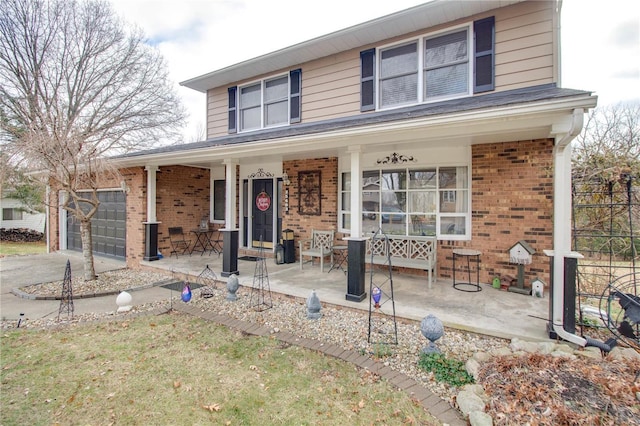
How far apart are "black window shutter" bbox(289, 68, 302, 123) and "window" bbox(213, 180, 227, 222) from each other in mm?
3312

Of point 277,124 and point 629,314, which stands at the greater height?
point 277,124

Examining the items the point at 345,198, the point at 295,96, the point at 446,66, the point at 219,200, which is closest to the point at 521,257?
the point at 345,198

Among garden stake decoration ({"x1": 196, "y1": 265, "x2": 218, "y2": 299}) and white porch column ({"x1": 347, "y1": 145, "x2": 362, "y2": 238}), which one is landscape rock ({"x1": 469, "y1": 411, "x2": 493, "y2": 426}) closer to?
white porch column ({"x1": 347, "y1": 145, "x2": 362, "y2": 238})

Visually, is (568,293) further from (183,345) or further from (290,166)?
(290,166)

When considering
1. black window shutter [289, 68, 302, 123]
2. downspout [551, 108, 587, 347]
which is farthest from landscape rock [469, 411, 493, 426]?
black window shutter [289, 68, 302, 123]

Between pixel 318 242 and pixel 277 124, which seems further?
pixel 277 124

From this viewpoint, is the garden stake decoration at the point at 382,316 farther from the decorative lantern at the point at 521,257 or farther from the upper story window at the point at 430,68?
the upper story window at the point at 430,68

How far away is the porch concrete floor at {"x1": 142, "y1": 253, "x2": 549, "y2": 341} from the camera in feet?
13.1

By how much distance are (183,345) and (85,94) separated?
47.6ft

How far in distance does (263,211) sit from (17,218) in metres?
22.2

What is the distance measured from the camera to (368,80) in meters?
7.23

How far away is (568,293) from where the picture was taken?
11.9 ft

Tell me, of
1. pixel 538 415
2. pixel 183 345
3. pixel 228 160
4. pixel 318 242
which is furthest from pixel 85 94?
pixel 538 415

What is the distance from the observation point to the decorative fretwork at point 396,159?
21.9ft
